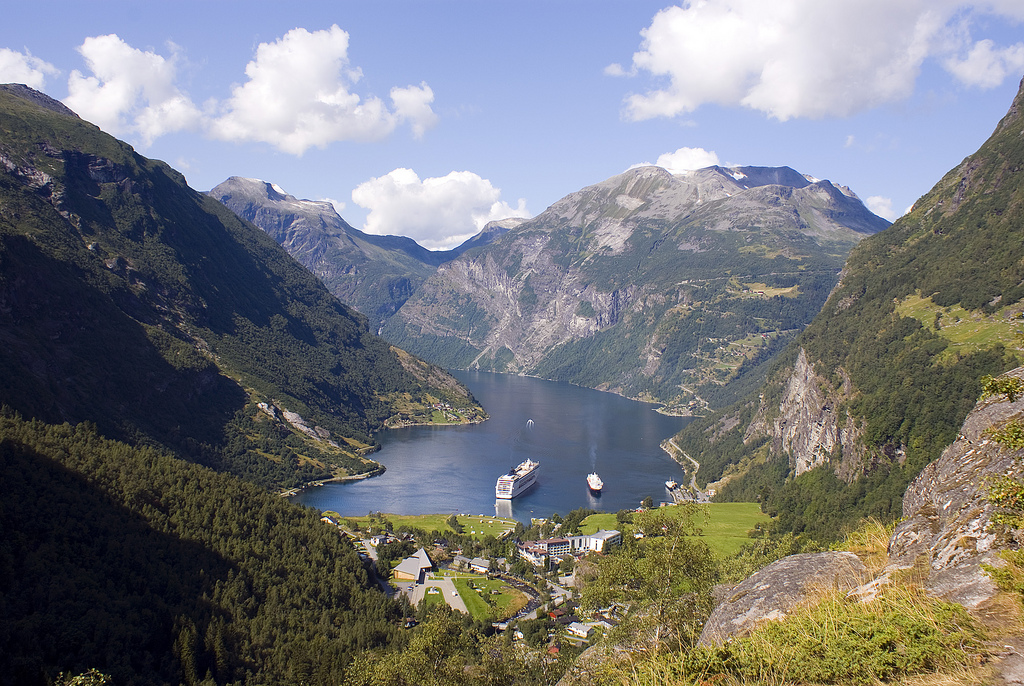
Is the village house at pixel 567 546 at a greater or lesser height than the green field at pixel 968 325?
lesser

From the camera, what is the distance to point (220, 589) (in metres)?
56.0

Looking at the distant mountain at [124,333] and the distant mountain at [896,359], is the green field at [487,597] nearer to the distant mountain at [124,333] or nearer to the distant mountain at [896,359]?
the distant mountain at [896,359]

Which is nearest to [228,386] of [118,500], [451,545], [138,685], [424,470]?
[424,470]

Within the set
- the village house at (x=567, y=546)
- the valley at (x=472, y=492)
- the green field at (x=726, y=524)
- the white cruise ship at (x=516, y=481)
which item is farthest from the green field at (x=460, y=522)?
the green field at (x=726, y=524)

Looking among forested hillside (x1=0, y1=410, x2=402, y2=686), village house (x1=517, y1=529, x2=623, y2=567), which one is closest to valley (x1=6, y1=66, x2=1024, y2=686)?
forested hillside (x1=0, y1=410, x2=402, y2=686)

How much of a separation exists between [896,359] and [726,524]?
121 ft

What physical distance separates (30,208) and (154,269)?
106 feet

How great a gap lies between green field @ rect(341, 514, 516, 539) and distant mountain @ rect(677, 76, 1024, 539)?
44.7 metres

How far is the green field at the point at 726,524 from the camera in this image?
8212 cm

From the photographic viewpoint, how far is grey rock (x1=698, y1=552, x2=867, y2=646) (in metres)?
13.5

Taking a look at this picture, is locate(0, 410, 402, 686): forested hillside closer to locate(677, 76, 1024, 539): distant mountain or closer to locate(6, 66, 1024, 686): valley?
locate(6, 66, 1024, 686): valley

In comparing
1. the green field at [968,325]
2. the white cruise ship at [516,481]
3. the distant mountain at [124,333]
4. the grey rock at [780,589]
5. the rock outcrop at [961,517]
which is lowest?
the white cruise ship at [516,481]

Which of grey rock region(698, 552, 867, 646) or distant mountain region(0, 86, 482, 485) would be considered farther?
distant mountain region(0, 86, 482, 485)

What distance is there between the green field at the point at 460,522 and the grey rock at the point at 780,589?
294ft
